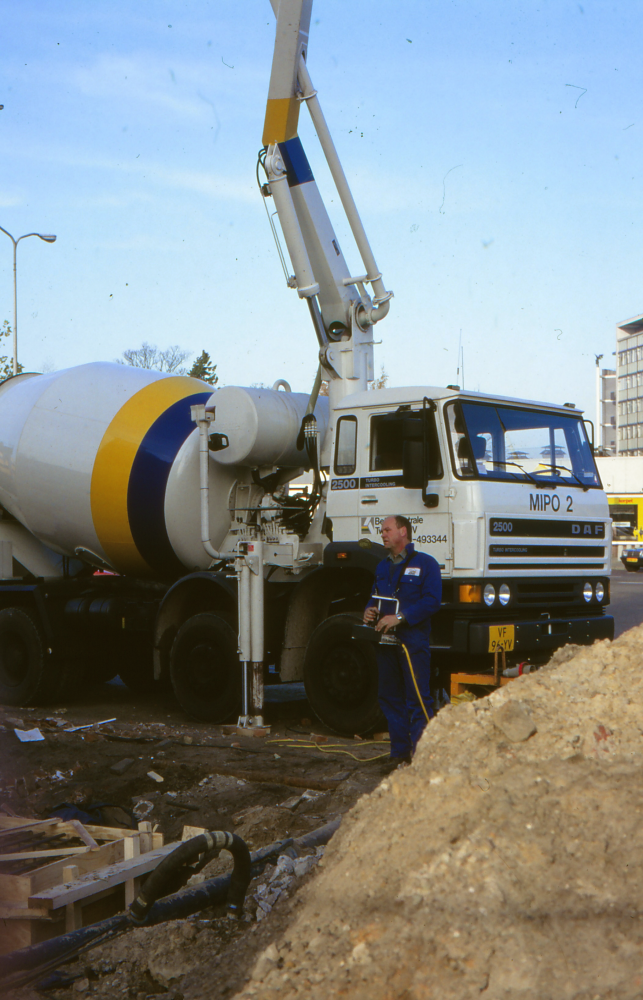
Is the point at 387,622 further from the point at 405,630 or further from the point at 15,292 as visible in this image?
the point at 15,292

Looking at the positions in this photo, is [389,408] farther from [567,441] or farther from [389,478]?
[567,441]

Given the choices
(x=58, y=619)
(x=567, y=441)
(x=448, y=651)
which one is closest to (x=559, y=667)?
(x=448, y=651)

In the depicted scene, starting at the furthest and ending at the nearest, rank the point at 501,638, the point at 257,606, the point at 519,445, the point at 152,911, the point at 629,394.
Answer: the point at 629,394
the point at 257,606
the point at 519,445
the point at 501,638
the point at 152,911

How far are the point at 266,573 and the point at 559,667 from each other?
4749mm

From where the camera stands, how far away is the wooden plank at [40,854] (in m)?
4.98

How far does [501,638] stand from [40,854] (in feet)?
14.2

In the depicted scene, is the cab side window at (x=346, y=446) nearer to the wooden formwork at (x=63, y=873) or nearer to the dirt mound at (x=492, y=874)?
the wooden formwork at (x=63, y=873)

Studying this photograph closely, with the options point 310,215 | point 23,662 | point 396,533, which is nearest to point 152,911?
point 396,533

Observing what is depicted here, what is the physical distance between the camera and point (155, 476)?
33.1ft

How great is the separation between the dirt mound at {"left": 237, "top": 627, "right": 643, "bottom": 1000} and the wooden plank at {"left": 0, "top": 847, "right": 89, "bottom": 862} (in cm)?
157

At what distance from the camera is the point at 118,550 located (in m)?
10.7

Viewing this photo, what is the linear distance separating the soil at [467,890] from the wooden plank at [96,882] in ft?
1.80

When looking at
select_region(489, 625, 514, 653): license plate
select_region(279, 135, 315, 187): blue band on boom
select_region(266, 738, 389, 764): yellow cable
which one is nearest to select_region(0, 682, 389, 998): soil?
select_region(266, 738, 389, 764): yellow cable

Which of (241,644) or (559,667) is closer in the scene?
(559,667)
